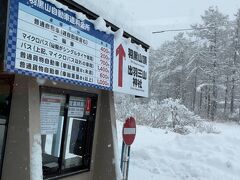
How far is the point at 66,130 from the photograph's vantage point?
686 cm

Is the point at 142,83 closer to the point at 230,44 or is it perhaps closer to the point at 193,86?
the point at 230,44

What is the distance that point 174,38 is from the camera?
5597 centimetres

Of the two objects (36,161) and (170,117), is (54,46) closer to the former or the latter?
(36,161)

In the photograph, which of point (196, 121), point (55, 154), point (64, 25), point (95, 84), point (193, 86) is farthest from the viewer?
point (193, 86)

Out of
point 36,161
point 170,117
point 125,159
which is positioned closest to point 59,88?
point 36,161

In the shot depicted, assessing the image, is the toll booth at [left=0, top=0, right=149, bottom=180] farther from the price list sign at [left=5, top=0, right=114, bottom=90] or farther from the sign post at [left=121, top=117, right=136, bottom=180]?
the sign post at [left=121, top=117, right=136, bottom=180]

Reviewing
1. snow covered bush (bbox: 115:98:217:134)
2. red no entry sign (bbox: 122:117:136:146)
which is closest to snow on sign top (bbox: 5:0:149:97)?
red no entry sign (bbox: 122:117:136:146)

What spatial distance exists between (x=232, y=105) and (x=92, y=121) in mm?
41328

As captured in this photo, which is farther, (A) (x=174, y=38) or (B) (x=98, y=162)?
(A) (x=174, y=38)

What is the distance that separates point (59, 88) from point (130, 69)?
71.0 inches

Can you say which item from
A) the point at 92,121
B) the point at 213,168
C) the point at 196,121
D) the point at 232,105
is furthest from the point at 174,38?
the point at 92,121

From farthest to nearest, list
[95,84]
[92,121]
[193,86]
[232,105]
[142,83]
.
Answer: [193,86]
[232,105]
[142,83]
[92,121]
[95,84]

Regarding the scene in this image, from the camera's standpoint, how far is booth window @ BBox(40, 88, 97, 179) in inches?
249

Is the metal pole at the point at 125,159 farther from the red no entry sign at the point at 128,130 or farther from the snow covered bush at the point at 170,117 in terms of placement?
the snow covered bush at the point at 170,117
